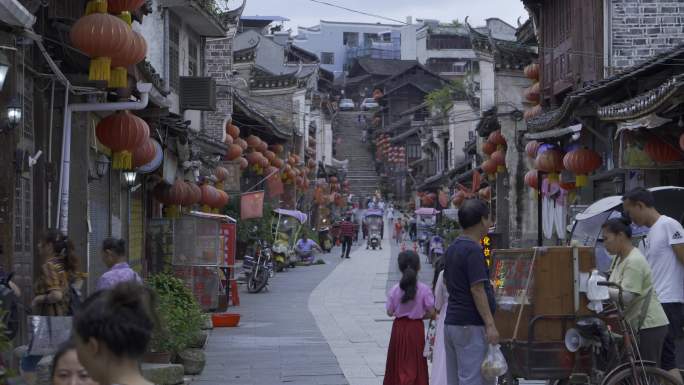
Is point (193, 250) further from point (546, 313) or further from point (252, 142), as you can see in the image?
point (252, 142)

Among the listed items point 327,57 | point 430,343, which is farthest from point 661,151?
point 327,57

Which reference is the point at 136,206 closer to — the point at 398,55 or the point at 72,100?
the point at 72,100

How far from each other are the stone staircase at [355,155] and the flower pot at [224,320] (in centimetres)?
7132

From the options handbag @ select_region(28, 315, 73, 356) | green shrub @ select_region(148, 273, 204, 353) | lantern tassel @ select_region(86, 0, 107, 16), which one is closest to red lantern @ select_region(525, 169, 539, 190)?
green shrub @ select_region(148, 273, 204, 353)

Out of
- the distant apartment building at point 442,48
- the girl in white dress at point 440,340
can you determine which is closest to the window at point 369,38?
the distant apartment building at point 442,48

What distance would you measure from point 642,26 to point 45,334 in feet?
51.4

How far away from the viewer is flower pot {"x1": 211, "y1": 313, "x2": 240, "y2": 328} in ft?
63.6

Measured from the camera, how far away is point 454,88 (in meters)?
56.8

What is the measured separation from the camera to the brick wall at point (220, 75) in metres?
32.8

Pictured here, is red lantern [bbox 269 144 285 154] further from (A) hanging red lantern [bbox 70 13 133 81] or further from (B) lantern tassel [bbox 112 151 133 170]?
(A) hanging red lantern [bbox 70 13 133 81]

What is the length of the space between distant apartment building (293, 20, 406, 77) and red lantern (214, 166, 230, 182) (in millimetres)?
81518

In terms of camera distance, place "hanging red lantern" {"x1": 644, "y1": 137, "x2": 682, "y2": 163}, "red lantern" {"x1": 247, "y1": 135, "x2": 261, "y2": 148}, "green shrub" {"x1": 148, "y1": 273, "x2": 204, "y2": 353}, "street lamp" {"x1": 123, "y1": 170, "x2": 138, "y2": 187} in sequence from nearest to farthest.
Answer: "green shrub" {"x1": 148, "y1": 273, "x2": 204, "y2": 353}, "hanging red lantern" {"x1": 644, "y1": 137, "x2": 682, "y2": 163}, "street lamp" {"x1": 123, "y1": 170, "x2": 138, "y2": 187}, "red lantern" {"x1": 247, "y1": 135, "x2": 261, "y2": 148}

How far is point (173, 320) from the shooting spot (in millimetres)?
13000

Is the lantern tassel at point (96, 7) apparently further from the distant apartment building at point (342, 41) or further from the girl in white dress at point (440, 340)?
the distant apartment building at point (342, 41)
